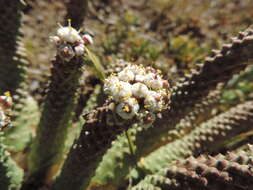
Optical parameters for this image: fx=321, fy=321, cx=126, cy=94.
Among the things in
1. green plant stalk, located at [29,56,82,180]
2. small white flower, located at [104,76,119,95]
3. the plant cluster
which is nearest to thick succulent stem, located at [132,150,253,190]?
the plant cluster

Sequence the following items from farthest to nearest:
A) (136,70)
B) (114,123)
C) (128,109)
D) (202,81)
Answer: (202,81), (136,70), (114,123), (128,109)

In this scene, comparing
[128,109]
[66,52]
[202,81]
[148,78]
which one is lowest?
[128,109]

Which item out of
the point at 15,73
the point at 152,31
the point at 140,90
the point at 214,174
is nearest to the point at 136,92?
the point at 140,90

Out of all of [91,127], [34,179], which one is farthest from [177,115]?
[34,179]

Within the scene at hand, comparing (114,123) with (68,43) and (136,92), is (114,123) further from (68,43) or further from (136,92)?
(68,43)

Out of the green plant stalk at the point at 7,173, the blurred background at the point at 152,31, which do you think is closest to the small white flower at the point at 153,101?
the green plant stalk at the point at 7,173

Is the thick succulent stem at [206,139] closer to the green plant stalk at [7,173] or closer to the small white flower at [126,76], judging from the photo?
the green plant stalk at [7,173]

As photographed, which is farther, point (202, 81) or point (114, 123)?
point (202, 81)
